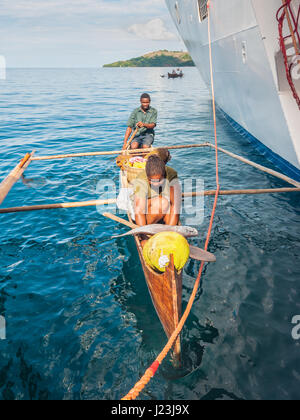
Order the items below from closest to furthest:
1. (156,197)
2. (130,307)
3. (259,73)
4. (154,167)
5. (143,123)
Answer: (154,167), (130,307), (156,197), (259,73), (143,123)

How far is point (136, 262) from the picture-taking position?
18.5 feet

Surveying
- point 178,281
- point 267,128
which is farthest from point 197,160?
point 178,281

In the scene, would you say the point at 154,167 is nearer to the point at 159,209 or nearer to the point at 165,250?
the point at 159,209

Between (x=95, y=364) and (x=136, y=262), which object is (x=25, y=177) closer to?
(x=136, y=262)

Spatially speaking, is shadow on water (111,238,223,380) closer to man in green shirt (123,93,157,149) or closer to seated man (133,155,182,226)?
seated man (133,155,182,226)

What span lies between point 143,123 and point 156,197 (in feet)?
15.6

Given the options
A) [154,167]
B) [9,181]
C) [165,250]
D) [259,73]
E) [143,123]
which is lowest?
[165,250]

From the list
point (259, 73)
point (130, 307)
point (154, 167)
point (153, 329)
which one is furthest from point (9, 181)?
point (259, 73)

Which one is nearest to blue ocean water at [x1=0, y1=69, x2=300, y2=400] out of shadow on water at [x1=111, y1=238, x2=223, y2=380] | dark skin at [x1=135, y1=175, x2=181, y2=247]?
shadow on water at [x1=111, y1=238, x2=223, y2=380]

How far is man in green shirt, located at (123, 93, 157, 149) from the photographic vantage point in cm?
878

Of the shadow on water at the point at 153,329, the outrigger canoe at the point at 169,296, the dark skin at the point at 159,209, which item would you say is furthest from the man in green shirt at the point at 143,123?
the outrigger canoe at the point at 169,296

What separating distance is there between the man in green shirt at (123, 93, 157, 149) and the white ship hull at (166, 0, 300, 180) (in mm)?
3385

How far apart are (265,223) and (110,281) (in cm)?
394

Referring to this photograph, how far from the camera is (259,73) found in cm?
843
